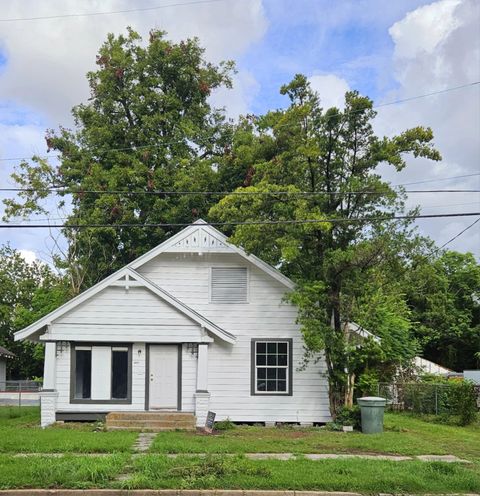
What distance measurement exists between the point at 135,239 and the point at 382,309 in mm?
15760

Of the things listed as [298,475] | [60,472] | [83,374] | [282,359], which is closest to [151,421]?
[83,374]

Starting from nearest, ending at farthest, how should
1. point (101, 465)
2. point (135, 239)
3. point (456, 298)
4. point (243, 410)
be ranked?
point (101, 465) < point (243, 410) < point (135, 239) < point (456, 298)

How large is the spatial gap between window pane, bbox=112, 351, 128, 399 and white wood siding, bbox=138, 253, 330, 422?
2388 mm

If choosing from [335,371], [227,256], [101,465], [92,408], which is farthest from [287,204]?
[101,465]

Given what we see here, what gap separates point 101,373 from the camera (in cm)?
1773

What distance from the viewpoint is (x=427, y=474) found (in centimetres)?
972

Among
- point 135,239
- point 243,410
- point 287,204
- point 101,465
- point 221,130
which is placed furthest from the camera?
point 221,130

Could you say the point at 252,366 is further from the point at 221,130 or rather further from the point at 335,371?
the point at 221,130

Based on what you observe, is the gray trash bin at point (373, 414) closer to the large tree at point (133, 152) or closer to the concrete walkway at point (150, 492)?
the concrete walkway at point (150, 492)

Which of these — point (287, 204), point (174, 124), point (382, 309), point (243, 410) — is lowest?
point (243, 410)

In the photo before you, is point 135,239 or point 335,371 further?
point 135,239

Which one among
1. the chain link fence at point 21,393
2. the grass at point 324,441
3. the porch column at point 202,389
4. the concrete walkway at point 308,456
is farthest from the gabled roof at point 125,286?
the chain link fence at point 21,393

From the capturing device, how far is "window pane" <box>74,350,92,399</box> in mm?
17672

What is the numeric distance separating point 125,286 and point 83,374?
2839 mm
